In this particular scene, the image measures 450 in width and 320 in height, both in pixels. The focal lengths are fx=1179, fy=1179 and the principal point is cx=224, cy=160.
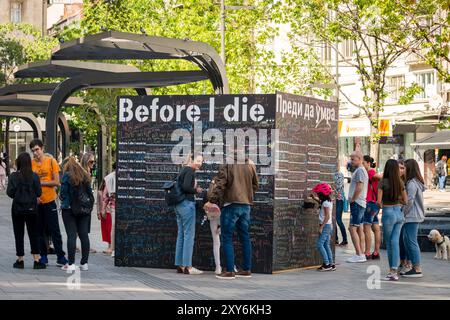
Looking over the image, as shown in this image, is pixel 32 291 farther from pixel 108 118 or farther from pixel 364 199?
pixel 108 118

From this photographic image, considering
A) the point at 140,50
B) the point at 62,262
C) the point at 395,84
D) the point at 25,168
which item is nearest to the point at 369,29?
the point at 140,50

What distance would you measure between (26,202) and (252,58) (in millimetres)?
33175

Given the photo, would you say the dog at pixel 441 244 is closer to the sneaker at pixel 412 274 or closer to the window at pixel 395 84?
the sneaker at pixel 412 274

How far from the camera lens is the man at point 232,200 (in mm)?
14977

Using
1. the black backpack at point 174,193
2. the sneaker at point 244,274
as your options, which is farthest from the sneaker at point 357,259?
the black backpack at point 174,193

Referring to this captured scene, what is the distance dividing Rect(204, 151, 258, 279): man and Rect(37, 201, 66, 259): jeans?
8.37 ft

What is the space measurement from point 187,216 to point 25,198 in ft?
7.26

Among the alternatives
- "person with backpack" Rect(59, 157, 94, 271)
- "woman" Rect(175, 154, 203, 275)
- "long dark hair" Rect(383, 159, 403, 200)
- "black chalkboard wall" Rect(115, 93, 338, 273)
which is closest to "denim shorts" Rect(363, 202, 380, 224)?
"black chalkboard wall" Rect(115, 93, 338, 273)

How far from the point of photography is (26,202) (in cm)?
1576

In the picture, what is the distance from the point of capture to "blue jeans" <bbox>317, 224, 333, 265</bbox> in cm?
1627

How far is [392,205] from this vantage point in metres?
15.1

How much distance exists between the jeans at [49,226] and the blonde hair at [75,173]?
999mm

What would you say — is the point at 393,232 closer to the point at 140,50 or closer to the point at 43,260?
the point at 43,260
